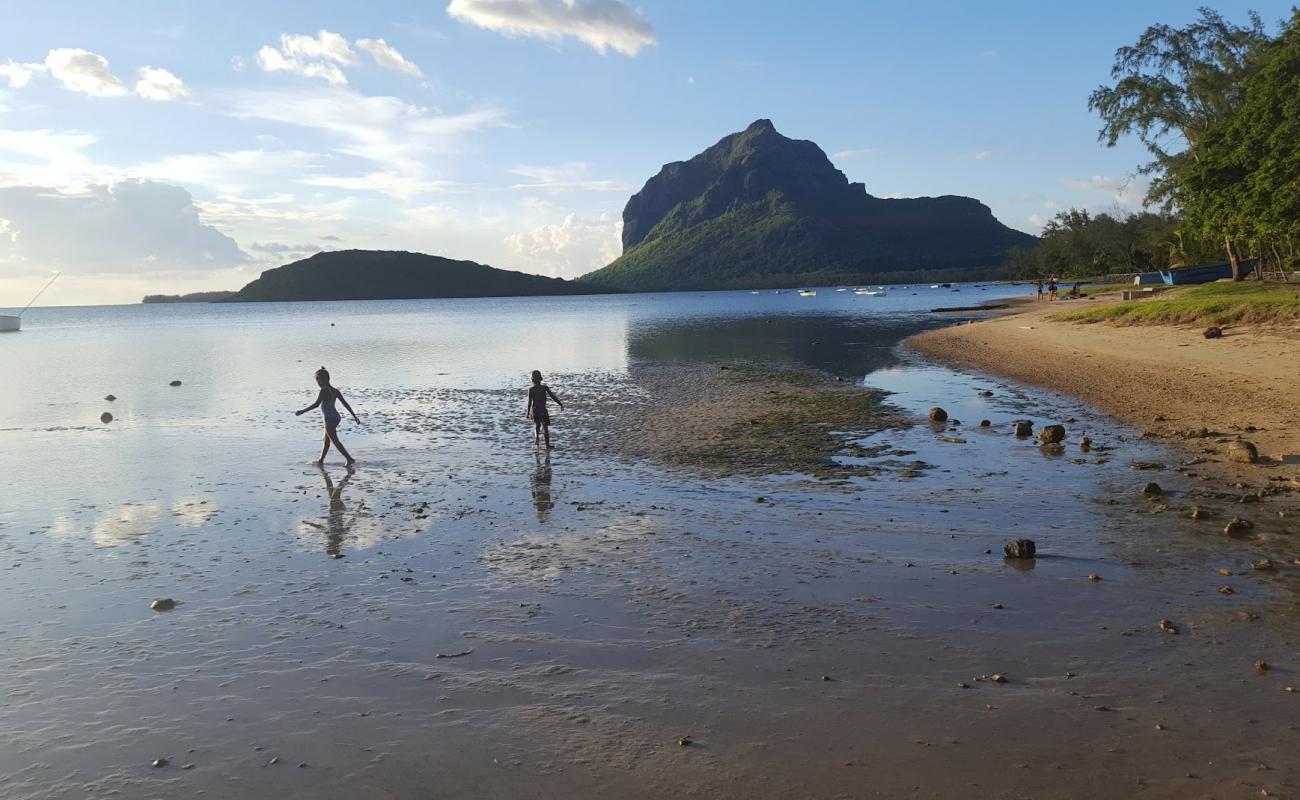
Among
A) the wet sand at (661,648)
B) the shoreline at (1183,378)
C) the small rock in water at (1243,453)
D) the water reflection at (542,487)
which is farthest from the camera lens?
the shoreline at (1183,378)

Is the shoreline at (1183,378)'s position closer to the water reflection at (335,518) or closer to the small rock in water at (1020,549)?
the small rock in water at (1020,549)

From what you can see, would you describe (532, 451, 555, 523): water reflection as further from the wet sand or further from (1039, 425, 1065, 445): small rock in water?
(1039, 425, 1065, 445): small rock in water

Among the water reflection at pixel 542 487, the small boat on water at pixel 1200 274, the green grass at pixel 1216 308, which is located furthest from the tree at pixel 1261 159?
the water reflection at pixel 542 487

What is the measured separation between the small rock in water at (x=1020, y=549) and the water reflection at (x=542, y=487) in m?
6.99

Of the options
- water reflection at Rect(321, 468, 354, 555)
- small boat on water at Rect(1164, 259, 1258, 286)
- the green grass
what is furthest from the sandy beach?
small boat on water at Rect(1164, 259, 1258, 286)

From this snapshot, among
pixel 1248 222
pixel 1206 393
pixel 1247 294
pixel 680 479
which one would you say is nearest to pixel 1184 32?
pixel 1248 222

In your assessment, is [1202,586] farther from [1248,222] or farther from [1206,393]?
[1248,222]

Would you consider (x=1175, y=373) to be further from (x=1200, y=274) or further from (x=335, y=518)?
(x=1200, y=274)

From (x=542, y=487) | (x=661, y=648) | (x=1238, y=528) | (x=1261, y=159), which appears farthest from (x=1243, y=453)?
(x=1261, y=159)

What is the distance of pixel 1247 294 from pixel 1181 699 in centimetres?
4299

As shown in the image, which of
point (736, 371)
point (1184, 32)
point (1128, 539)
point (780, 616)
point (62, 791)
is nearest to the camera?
point (62, 791)

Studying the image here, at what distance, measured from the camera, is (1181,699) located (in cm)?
704

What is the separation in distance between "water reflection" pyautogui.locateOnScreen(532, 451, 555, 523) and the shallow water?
0.31 ft

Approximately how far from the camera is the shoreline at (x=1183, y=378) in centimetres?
1639
